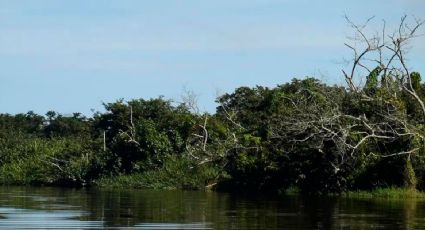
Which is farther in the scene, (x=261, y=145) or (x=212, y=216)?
(x=261, y=145)

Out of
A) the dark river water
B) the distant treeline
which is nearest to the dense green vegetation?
the distant treeline

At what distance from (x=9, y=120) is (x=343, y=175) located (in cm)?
5016

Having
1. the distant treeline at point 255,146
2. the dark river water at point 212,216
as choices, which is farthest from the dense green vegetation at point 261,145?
the dark river water at point 212,216

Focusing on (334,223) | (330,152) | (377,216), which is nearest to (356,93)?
(330,152)

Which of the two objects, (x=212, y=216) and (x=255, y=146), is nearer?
(x=212, y=216)

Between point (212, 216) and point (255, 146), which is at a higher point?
point (255, 146)

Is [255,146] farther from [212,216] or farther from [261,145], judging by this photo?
[212,216]

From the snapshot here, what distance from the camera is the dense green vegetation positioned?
35781mm

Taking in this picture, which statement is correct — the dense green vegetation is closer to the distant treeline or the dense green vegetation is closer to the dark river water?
the distant treeline

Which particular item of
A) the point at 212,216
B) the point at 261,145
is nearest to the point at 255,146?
the point at 261,145

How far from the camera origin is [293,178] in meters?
39.0

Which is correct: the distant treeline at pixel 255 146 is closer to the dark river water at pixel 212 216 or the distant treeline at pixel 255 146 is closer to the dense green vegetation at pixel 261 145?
the dense green vegetation at pixel 261 145

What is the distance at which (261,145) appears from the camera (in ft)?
136

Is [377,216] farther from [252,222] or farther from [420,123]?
[420,123]
